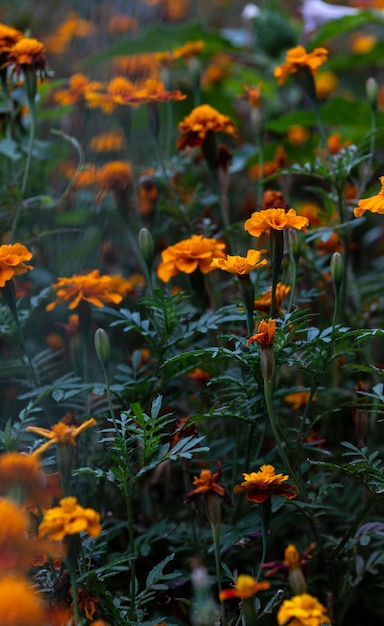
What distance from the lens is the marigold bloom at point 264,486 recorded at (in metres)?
0.57

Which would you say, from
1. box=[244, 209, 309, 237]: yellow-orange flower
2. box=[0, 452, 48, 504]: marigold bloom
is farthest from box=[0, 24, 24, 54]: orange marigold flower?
box=[0, 452, 48, 504]: marigold bloom

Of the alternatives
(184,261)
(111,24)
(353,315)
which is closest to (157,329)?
(184,261)

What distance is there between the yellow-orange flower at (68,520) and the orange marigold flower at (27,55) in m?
0.53

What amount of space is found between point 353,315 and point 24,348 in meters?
0.44

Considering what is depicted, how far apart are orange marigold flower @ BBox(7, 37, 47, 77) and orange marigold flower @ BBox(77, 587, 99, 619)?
539mm

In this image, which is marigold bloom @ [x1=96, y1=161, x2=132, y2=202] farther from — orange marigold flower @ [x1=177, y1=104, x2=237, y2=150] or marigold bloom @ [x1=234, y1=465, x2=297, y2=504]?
marigold bloom @ [x1=234, y1=465, x2=297, y2=504]

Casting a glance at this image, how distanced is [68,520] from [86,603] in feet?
0.47

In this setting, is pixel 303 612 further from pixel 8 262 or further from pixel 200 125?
pixel 200 125

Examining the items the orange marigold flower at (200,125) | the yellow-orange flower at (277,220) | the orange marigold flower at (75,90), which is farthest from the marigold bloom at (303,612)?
the orange marigold flower at (75,90)

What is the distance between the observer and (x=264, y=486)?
0.58 meters

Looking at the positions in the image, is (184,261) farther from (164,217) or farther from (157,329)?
(164,217)

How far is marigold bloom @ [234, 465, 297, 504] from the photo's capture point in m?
0.57

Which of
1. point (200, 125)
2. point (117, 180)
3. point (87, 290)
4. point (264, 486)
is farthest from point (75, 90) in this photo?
point (264, 486)

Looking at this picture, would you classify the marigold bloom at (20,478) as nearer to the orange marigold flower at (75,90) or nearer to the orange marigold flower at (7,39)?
the orange marigold flower at (7,39)
